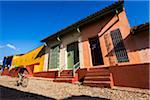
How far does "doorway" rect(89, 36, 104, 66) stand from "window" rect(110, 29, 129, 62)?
142cm

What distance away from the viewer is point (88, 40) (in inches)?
399

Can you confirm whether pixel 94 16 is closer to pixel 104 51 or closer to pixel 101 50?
pixel 101 50

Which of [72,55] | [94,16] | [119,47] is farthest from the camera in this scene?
[72,55]

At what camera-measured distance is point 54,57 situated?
1277 centimetres

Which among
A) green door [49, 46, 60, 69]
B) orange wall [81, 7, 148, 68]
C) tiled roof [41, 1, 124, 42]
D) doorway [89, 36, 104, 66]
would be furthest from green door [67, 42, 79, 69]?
doorway [89, 36, 104, 66]

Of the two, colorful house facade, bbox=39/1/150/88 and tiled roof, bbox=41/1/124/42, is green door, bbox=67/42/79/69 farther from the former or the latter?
tiled roof, bbox=41/1/124/42

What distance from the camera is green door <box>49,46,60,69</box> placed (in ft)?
40.5

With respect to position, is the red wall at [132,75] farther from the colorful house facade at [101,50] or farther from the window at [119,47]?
the window at [119,47]

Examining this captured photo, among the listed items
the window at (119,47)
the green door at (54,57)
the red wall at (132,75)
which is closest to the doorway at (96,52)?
the window at (119,47)

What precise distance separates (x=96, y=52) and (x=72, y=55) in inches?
101

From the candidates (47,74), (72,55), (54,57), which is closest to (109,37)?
(72,55)

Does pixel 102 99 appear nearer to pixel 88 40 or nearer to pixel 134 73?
pixel 134 73

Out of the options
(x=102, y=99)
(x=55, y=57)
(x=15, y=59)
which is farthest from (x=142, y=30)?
(x=15, y=59)

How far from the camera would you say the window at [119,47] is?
7.78 meters
